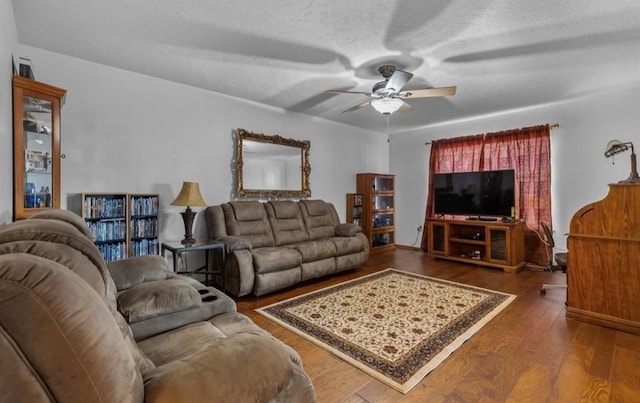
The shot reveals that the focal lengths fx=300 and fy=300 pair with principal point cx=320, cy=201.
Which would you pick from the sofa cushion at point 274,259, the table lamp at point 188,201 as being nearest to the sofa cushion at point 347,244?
the sofa cushion at point 274,259

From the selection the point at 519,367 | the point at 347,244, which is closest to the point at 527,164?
the point at 347,244

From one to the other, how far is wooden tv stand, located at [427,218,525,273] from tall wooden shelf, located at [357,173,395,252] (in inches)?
37.2

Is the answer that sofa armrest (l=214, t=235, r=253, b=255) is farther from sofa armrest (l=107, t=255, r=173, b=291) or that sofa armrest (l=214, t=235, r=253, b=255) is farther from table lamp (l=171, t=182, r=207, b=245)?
sofa armrest (l=107, t=255, r=173, b=291)

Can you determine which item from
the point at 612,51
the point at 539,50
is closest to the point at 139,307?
the point at 539,50

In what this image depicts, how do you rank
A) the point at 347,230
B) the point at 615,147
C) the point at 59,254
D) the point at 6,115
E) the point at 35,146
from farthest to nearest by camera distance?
the point at 347,230, the point at 615,147, the point at 35,146, the point at 6,115, the point at 59,254

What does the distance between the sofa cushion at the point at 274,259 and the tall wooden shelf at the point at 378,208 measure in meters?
2.35

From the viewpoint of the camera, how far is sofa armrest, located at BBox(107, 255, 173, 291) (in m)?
2.04

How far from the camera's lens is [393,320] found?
262 centimetres

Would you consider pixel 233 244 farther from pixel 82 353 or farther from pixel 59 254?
pixel 82 353

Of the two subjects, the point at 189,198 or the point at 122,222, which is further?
the point at 189,198

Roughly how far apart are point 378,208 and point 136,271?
175 inches

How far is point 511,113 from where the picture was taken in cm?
474

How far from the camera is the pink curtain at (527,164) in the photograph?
442cm

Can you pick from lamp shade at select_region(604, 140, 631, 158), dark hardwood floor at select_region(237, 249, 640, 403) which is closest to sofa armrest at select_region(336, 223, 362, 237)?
dark hardwood floor at select_region(237, 249, 640, 403)
